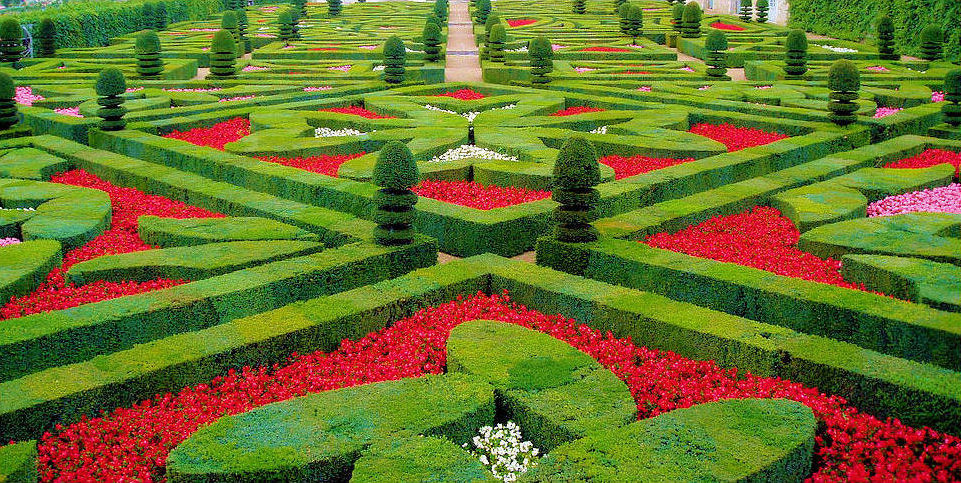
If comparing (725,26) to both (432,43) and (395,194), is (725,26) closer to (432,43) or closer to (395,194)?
(432,43)

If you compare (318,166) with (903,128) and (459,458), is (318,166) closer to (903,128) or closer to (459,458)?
(459,458)

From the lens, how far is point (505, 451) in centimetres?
656

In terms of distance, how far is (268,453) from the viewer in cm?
597

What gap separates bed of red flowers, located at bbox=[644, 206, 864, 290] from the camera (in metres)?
9.91

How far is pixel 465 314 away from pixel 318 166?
672 centimetres

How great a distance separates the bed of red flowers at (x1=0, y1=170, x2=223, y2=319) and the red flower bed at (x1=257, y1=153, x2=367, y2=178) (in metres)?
2.38

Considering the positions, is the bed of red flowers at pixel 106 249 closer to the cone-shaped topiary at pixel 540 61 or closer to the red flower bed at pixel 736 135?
the red flower bed at pixel 736 135

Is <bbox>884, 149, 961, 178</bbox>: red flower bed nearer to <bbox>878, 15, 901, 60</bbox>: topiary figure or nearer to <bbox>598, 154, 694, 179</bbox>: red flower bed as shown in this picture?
<bbox>598, 154, 694, 179</bbox>: red flower bed

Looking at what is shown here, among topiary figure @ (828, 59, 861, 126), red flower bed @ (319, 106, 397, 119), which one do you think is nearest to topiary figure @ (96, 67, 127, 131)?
red flower bed @ (319, 106, 397, 119)

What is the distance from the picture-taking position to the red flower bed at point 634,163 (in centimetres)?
1423

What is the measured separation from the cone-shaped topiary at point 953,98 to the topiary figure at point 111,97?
652 inches

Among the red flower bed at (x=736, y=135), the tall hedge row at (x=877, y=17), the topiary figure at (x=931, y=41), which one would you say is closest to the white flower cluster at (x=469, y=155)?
the red flower bed at (x=736, y=135)

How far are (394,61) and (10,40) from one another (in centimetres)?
1353

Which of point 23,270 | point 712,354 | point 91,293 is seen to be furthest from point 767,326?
point 23,270
